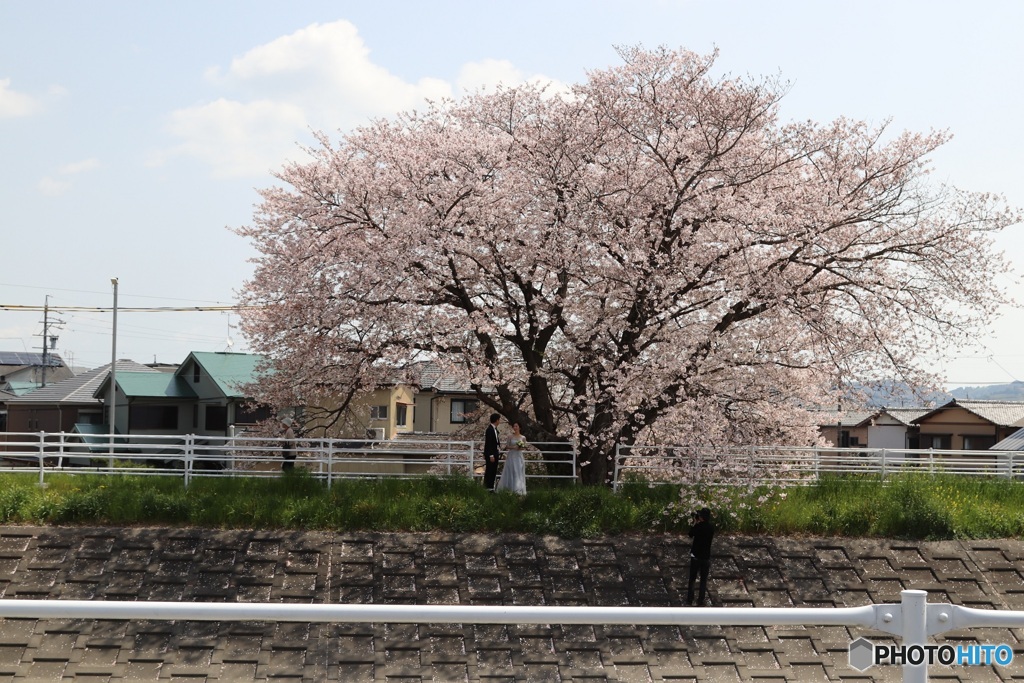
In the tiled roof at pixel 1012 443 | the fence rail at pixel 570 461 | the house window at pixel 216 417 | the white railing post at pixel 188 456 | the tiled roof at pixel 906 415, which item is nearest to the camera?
the fence rail at pixel 570 461

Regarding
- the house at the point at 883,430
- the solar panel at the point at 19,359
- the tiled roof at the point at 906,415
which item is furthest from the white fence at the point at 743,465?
the solar panel at the point at 19,359

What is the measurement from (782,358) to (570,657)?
928 centimetres

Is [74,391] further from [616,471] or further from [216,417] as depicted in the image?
[616,471]

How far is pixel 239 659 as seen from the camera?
44.3ft

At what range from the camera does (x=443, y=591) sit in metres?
15.7

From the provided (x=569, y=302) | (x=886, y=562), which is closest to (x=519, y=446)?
(x=569, y=302)

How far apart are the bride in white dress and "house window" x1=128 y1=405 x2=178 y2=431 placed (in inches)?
1057

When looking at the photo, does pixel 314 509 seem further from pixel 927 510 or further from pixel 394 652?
pixel 927 510

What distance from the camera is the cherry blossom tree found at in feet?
63.5

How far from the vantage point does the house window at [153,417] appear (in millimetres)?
41250

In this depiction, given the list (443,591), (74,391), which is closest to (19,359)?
(74,391)

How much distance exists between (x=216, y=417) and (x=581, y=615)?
40.1 metres

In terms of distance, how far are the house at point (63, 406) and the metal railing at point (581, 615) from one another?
45.3 metres

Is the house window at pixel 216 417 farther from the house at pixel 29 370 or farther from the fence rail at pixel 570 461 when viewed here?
the house at pixel 29 370
